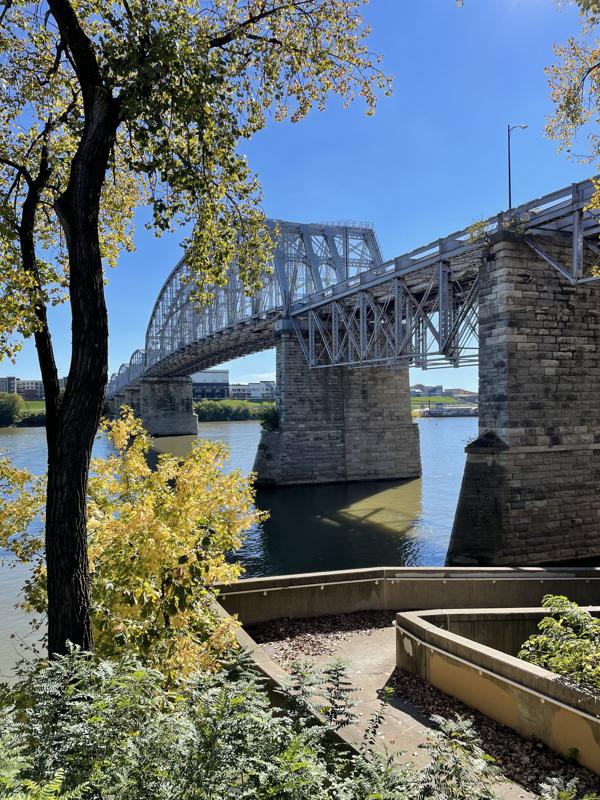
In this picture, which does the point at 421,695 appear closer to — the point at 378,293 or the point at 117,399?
the point at 378,293

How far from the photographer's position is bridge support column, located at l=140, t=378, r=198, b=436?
85.8 meters

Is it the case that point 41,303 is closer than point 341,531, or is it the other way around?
point 41,303

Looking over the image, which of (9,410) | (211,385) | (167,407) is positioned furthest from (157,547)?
Answer: (211,385)

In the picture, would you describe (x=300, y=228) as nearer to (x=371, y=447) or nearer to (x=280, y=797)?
(x=371, y=447)

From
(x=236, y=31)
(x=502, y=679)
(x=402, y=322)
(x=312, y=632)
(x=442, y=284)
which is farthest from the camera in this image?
(x=402, y=322)

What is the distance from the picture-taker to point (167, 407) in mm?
88312

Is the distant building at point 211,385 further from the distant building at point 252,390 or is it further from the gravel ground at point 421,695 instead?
the gravel ground at point 421,695

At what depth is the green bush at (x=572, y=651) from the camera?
16.1ft

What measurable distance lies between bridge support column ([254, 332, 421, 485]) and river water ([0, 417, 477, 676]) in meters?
1.29

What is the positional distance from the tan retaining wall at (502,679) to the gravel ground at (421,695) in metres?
0.10

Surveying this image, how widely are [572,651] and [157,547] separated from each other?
3870 millimetres

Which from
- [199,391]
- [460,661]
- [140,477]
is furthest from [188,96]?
[199,391]

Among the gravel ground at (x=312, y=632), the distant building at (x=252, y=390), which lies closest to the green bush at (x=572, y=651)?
the gravel ground at (x=312, y=632)

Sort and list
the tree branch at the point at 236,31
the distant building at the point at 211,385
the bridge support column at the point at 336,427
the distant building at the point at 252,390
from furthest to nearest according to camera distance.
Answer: the distant building at the point at 252,390, the distant building at the point at 211,385, the bridge support column at the point at 336,427, the tree branch at the point at 236,31
